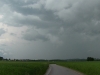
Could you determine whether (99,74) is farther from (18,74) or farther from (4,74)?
(4,74)

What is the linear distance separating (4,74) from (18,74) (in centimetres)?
397

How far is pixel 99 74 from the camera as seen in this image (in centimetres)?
4003

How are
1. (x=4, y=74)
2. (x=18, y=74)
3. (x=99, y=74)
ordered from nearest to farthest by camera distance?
(x=4, y=74)
(x=18, y=74)
(x=99, y=74)

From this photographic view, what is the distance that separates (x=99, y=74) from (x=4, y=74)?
23328 mm

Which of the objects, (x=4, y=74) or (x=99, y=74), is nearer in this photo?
(x=4, y=74)

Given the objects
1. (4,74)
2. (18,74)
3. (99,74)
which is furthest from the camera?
(99,74)

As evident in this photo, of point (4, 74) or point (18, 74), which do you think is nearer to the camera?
point (4, 74)

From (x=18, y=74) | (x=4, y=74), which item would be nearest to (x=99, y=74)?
(x=18, y=74)

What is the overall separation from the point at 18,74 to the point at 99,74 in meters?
19.8

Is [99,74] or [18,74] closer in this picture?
[18,74]

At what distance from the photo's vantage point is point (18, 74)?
25578 mm

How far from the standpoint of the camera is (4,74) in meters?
21.8
